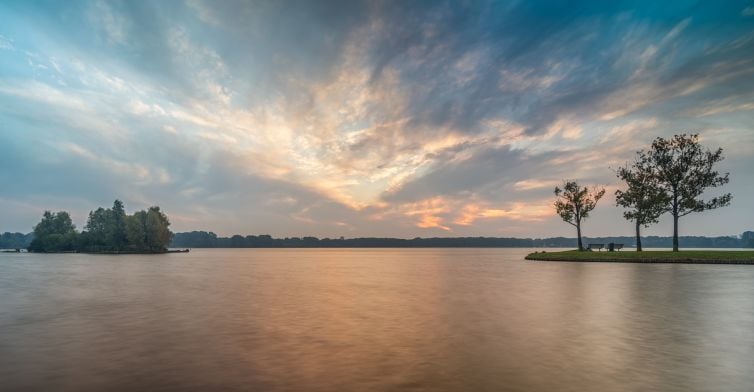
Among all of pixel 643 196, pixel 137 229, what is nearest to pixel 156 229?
pixel 137 229

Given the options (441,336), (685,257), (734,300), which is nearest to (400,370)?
(441,336)

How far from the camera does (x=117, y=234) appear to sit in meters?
179

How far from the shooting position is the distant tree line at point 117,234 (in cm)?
17162

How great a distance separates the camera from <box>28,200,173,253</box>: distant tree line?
171625 millimetres

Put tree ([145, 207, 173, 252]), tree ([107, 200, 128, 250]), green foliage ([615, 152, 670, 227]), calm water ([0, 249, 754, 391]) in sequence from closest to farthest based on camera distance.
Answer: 1. calm water ([0, 249, 754, 391])
2. green foliage ([615, 152, 670, 227])
3. tree ([145, 207, 173, 252])
4. tree ([107, 200, 128, 250])

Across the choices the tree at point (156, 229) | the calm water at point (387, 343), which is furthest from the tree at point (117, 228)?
the calm water at point (387, 343)

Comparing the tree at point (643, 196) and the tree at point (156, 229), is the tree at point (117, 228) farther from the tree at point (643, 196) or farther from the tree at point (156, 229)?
the tree at point (643, 196)

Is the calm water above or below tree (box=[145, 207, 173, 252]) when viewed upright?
below

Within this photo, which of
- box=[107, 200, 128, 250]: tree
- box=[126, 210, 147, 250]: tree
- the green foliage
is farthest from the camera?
box=[107, 200, 128, 250]: tree

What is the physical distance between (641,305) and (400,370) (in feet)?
63.2

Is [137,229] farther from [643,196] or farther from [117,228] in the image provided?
[643,196]

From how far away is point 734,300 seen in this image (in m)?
25.1

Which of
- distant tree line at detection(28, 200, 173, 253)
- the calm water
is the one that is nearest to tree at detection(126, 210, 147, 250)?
distant tree line at detection(28, 200, 173, 253)

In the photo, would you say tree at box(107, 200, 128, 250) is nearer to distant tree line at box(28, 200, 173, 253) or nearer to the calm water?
distant tree line at box(28, 200, 173, 253)
